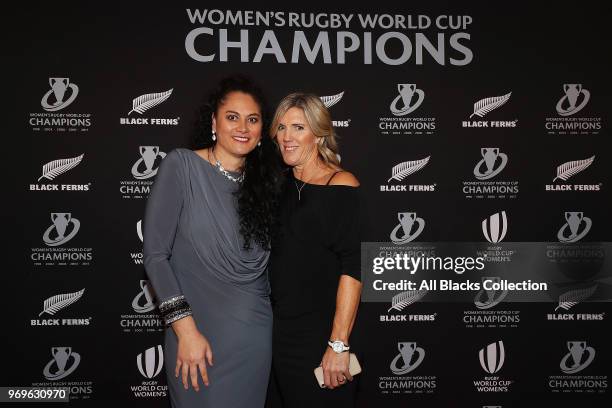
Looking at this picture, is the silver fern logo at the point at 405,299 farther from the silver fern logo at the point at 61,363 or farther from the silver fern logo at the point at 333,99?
the silver fern logo at the point at 61,363

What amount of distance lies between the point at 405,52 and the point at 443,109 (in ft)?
1.57

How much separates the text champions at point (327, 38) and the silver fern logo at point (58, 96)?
2.75ft

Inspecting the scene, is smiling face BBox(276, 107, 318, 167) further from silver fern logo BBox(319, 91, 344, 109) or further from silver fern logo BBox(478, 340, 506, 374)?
silver fern logo BBox(478, 340, 506, 374)

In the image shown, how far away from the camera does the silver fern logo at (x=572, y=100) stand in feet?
11.2

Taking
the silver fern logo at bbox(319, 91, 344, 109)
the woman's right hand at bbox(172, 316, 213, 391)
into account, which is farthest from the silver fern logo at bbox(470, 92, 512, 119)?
the woman's right hand at bbox(172, 316, 213, 391)

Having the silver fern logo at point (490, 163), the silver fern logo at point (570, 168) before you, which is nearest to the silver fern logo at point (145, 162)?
the silver fern logo at point (490, 163)

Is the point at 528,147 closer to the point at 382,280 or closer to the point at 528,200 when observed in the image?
the point at 528,200

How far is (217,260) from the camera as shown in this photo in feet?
5.71

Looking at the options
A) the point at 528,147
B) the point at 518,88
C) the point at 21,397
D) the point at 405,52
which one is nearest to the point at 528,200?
the point at 528,147

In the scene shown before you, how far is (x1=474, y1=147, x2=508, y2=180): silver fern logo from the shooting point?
338 centimetres

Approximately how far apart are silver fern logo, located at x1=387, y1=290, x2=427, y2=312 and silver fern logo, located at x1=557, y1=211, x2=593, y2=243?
107 centimetres

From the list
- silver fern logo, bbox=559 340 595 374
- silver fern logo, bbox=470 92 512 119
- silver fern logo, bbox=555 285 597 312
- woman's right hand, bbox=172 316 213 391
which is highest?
silver fern logo, bbox=470 92 512 119

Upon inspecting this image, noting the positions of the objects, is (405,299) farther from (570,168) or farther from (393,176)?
(570,168)

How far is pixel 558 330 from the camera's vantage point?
11.1ft
